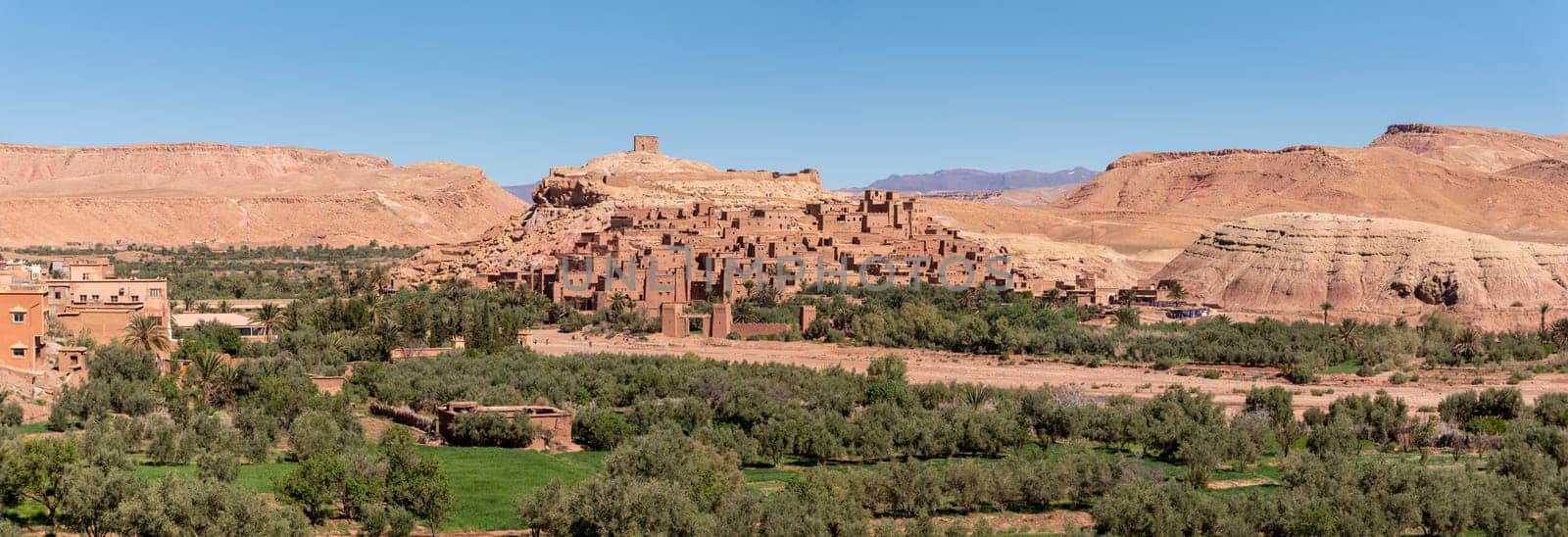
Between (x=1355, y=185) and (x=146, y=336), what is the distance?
318 ft

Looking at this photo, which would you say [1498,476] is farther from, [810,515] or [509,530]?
[509,530]

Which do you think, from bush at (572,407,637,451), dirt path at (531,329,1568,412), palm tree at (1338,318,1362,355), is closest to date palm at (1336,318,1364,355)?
palm tree at (1338,318,1362,355)

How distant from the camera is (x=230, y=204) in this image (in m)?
137

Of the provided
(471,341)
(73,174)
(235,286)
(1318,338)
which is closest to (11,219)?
(235,286)

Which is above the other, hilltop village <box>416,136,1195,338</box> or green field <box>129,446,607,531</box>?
hilltop village <box>416,136,1195,338</box>

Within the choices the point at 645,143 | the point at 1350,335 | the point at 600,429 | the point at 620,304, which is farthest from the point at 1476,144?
the point at 600,429

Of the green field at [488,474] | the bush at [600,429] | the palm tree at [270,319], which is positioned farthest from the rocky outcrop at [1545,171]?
the green field at [488,474]

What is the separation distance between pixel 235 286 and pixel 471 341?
27311 millimetres

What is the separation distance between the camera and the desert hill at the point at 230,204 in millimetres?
124875

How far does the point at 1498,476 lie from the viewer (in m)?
27.8

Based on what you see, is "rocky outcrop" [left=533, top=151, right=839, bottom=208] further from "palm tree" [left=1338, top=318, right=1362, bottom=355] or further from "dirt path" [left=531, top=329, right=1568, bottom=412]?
"palm tree" [left=1338, top=318, right=1362, bottom=355]

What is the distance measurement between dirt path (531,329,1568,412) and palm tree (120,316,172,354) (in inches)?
452

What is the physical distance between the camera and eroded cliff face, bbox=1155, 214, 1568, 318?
6012cm

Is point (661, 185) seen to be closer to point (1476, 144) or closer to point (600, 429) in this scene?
point (600, 429)
